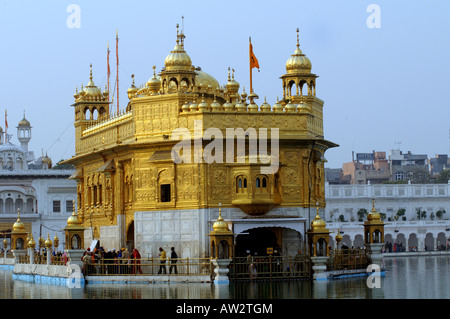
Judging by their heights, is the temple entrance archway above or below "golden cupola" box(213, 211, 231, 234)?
below

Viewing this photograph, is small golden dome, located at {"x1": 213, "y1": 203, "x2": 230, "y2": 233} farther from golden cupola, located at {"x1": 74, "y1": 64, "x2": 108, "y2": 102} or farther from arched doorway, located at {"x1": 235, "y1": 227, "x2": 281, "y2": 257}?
golden cupola, located at {"x1": 74, "y1": 64, "x2": 108, "y2": 102}

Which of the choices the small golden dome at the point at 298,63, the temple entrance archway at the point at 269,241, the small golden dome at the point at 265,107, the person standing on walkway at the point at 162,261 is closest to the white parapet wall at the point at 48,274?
the person standing on walkway at the point at 162,261

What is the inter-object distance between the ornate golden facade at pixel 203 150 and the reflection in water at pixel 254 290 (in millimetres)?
3686

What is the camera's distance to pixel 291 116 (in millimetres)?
36219

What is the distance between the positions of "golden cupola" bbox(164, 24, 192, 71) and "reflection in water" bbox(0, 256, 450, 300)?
28.2 feet

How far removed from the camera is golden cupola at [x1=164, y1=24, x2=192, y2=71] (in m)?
37.7

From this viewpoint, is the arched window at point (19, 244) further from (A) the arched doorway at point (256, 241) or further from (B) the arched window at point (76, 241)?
(A) the arched doorway at point (256, 241)

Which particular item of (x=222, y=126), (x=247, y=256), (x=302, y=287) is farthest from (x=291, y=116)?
(x=302, y=287)

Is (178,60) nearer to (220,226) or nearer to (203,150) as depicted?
(203,150)

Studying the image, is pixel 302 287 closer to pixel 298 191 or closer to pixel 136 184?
pixel 298 191

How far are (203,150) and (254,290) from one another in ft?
22.7
